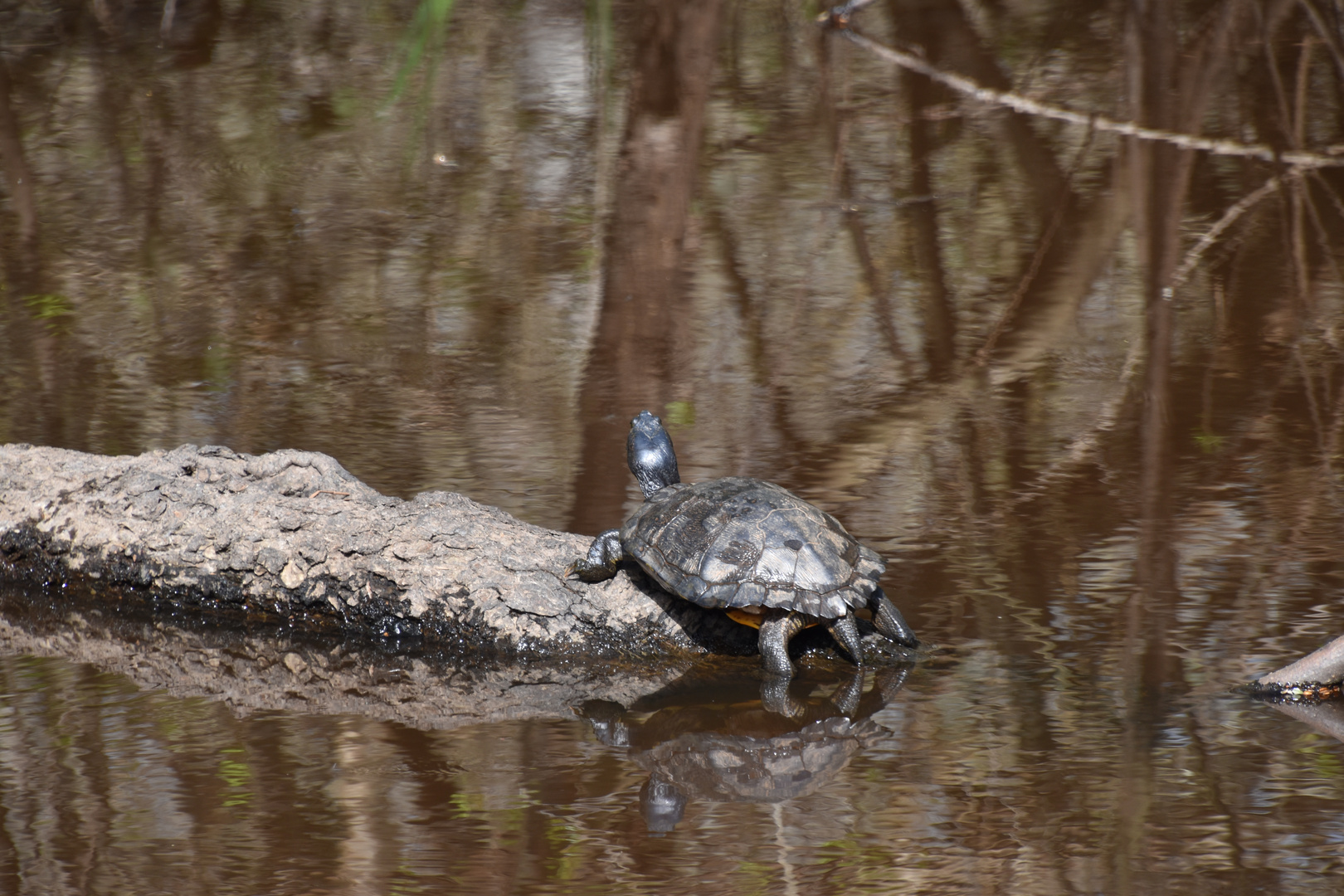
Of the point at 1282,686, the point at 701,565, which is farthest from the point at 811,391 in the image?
the point at 1282,686

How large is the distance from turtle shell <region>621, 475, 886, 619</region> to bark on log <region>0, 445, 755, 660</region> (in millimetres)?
234

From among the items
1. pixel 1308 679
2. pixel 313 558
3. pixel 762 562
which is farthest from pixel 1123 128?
pixel 313 558

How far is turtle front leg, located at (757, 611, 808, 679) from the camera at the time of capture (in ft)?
13.2

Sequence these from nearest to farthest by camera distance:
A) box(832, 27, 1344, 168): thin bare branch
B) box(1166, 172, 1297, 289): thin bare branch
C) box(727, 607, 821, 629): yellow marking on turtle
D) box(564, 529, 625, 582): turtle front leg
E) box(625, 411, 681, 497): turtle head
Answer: box(727, 607, 821, 629): yellow marking on turtle
box(564, 529, 625, 582): turtle front leg
box(625, 411, 681, 497): turtle head
box(1166, 172, 1297, 289): thin bare branch
box(832, 27, 1344, 168): thin bare branch

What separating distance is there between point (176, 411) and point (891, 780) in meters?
3.68

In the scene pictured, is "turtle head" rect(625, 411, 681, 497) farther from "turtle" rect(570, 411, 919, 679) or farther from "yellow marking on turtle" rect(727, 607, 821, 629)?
"yellow marking on turtle" rect(727, 607, 821, 629)

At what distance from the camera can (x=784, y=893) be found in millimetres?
3076

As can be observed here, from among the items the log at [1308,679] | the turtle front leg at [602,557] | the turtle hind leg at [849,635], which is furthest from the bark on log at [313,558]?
the log at [1308,679]

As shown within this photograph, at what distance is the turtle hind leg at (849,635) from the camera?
402 centimetres

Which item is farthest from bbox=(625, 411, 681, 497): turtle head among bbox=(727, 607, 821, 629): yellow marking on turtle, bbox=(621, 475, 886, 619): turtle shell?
bbox=(727, 607, 821, 629): yellow marking on turtle

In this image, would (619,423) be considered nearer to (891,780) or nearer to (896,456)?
(896,456)

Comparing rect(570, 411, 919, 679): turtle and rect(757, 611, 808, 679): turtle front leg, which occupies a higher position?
rect(570, 411, 919, 679): turtle

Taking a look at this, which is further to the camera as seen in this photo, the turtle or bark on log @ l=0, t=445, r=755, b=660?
bark on log @ l=0, t=445, r=755, b=660

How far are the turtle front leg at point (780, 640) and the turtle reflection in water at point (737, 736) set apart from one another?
0.06 m
